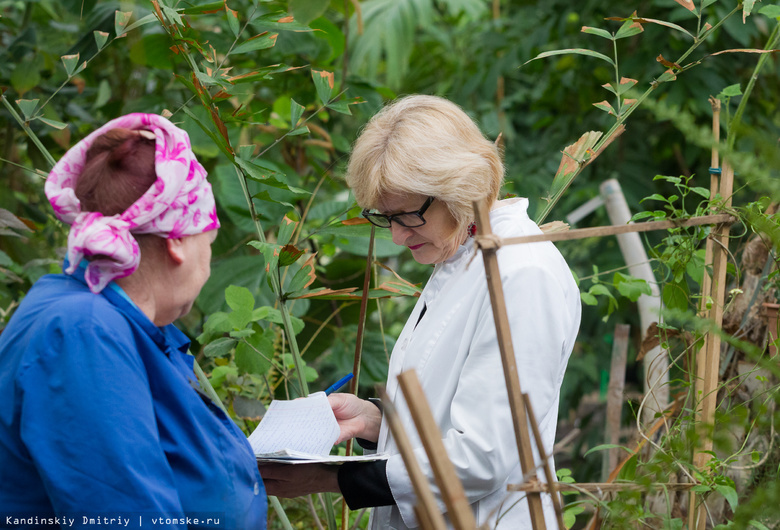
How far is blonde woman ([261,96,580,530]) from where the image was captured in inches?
39.6

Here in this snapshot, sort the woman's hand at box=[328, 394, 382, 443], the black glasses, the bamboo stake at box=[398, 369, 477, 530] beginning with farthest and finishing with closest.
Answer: the woman's hand at box=[328, 394, 382, 443]
the black glasses
the bamboo stake at box=[398, 369, 477, 530]

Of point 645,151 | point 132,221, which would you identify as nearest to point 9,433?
point 132,221

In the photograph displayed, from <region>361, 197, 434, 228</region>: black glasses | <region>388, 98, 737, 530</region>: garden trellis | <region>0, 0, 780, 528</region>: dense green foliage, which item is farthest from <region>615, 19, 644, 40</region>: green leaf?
<region>361, 197, 434, 228</region>: black glasses

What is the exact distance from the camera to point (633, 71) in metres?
2.57

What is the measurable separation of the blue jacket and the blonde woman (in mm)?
295

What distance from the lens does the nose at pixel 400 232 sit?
1.21m

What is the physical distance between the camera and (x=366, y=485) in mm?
1068

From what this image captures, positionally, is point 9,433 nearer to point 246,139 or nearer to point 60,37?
point 246,139

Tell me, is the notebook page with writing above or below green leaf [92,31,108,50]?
below

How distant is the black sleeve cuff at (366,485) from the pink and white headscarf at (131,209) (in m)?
0.47

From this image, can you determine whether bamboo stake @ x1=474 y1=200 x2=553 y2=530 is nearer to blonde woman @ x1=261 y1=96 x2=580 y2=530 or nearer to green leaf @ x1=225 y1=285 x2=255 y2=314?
blonde woman @ x1=261 y1=96 x2=580 y2=530

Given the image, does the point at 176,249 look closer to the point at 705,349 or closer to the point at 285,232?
the point at 285,232

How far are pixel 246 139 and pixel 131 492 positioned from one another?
189cm

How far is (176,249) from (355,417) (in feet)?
1.99
